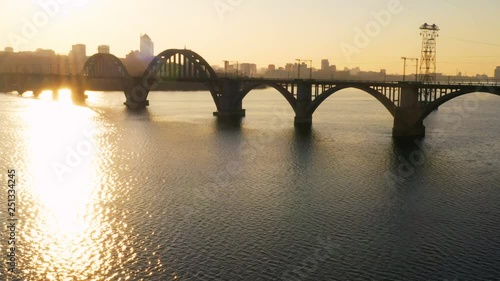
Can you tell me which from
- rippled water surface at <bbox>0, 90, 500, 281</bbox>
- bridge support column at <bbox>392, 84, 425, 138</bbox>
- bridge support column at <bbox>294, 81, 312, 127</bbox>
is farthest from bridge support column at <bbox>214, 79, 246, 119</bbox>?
bridge support column at <bbox>392, 84, 425, 138</bbox>

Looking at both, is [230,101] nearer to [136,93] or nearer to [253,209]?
[136,93]

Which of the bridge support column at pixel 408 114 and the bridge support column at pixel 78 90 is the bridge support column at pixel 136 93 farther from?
the bridge support column at pixel 408 114

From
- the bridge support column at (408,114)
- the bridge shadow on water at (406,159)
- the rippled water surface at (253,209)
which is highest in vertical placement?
the bridge support column at (408,114)

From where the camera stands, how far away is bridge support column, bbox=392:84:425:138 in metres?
77.1

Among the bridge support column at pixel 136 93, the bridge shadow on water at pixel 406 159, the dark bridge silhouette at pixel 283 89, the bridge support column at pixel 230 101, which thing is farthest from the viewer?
the bridge support column at pixel 136 93

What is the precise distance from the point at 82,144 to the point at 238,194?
37675 millimetres

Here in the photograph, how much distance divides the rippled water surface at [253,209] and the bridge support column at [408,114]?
13.5ft

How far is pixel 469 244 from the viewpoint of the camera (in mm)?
30734

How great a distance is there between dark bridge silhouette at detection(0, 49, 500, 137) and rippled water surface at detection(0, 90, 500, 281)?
237 inches

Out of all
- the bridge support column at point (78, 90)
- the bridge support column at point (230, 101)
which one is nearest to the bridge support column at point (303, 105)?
the bridge support column at point (230, 101)

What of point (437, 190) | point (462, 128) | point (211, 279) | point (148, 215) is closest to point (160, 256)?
point (211, 279)

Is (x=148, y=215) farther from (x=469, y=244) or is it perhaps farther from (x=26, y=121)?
(x=26, y=121)

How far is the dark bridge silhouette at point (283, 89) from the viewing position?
7675 centimetres

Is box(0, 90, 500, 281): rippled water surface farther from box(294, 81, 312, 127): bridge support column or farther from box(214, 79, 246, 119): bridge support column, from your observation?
box(214, 79, 246, 119): bridge support column
